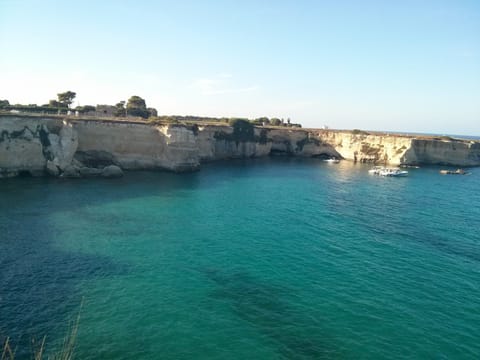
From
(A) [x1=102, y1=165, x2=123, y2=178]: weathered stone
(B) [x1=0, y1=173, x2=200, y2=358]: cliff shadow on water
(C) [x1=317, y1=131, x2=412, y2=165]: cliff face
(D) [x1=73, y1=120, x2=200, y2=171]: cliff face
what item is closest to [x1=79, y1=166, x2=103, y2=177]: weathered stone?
(A) [x1=102, y1=165, x2=123, y2=178]: weathered stone

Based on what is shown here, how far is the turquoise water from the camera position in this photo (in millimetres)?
21328

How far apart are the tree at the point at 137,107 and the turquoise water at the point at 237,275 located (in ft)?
201

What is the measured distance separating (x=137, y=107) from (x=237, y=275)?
9928 cm

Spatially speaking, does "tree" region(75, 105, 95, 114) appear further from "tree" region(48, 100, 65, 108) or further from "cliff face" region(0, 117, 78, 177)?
"cliff face" region(0, 117, 78, 177)

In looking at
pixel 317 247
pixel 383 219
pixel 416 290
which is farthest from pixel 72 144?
pixel 416 290

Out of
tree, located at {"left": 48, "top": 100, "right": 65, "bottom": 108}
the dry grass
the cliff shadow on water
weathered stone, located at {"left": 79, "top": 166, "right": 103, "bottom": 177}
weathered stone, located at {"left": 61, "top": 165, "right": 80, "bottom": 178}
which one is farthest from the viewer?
tree, located at {"left": 48, "top": 100, "right": 65, "bottom": 108}

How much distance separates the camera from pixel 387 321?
2366cm

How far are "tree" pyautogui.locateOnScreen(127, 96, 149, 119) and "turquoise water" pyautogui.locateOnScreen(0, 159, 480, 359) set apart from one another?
6133cm

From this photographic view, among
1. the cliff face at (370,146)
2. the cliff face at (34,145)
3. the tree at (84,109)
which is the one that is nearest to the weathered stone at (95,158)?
the cliff face at (34,145)

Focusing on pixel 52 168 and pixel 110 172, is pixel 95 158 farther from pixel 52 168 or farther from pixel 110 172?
pixel 52 168

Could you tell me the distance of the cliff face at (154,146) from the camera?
6328 centimetres

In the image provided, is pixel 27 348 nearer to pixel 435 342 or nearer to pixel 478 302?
pixel 435 342

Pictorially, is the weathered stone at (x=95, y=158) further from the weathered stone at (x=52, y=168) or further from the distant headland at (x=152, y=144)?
the weathered stone at (x=52, y=168)

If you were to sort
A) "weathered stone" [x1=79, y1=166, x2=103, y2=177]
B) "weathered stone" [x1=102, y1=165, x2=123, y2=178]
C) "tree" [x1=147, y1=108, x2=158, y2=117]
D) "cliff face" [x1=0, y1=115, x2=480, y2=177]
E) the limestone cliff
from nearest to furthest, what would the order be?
"cliff face" [x1=0, y1=115, x2=480, y2=177] < "weathered stone" [x1=79, y1=166, x2=103, y2=177] < "weathered stone" [x1=102, y1=165, x2=123, y2=178] < the limestone cliff < "tree" [x1=147, y1=108, x2=158, y2=117]
